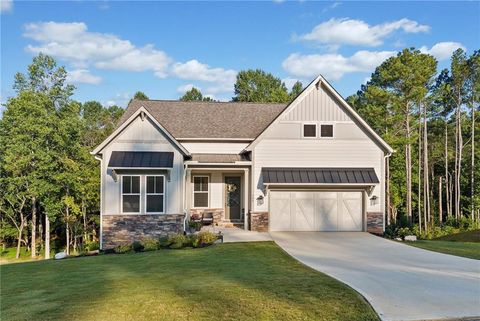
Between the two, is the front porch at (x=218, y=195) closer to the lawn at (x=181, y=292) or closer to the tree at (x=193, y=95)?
the lawn at (x=181, y=292)

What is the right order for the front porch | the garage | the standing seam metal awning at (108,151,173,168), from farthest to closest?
the front porch, the garage, the standing seam metal awning at (108,151,173,168)

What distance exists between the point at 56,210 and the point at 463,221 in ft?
103

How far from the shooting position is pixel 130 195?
17.2 meters

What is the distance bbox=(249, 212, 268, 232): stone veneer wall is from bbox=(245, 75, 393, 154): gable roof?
3.18 metres

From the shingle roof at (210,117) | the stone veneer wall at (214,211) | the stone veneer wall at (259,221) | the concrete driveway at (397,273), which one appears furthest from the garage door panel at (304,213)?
the shingle roof at (210,117)

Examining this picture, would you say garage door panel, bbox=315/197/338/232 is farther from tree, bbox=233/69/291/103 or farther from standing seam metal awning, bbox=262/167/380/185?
tree, bbox=233/69/291/103

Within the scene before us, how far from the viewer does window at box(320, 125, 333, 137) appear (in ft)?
60.7

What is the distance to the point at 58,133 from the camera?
85.8ft

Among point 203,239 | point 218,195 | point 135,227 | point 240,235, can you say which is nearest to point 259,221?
point 240,235

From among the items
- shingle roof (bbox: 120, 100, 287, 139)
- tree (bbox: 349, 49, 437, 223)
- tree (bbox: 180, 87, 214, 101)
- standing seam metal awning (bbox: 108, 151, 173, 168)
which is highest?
tree (bbox: 180, 87, 214, 101)

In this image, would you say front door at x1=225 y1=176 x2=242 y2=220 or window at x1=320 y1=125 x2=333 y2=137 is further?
front door at x1=225 y1=176 x2=242 y2=220

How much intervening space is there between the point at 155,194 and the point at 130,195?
44.6 inches

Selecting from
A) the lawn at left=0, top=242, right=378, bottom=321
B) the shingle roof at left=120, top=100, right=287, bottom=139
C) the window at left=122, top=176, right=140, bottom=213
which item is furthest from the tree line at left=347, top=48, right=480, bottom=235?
the lawn at left=0, top=242, right=378, bottom=321

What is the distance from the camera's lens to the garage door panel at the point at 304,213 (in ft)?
60.7
